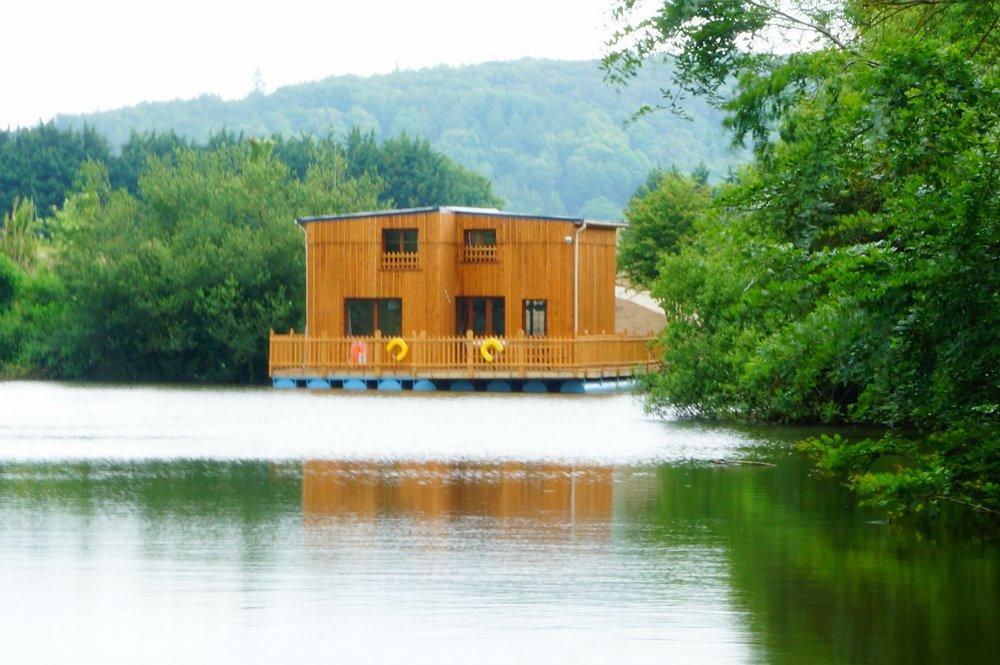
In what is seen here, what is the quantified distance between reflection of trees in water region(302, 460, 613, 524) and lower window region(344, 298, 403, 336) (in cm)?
2904

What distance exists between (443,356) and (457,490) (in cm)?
3082

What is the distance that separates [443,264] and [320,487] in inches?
1283

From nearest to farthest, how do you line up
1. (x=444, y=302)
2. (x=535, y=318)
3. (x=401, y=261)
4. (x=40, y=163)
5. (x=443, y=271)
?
(x=443, y=271) < (x=444, y=302) < (x=401, y=261) < (x=535, y=318) < (x=40, y=163)

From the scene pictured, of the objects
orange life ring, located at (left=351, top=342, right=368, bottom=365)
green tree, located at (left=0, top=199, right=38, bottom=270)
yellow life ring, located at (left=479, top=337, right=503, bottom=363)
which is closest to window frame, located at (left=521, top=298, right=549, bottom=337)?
yellow life ring, located at (left=479, top=337, right=503, bottom=363)

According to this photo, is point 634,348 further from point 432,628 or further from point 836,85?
point 432,628

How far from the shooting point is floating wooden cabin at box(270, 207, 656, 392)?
49.9m

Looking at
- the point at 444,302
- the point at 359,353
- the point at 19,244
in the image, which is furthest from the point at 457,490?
the point at 19,244

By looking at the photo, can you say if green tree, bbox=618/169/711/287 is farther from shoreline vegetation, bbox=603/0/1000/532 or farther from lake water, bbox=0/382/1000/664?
shoreline vegetation, bbox=603/0/1000/532

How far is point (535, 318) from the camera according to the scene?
2071 inches

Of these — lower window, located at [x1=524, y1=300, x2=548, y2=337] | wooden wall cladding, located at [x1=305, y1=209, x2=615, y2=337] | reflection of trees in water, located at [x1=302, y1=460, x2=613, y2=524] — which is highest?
wooden wall cladding, located at [x1=305, y1=209, x2=615, y2=337]

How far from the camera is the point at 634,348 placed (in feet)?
179

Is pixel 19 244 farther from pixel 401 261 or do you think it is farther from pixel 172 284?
pixel 401 261

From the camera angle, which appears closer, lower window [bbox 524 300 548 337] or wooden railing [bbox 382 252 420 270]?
wooden railing [bbox 382 252 420 270]

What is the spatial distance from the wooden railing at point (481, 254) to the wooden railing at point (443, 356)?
3.10 m
